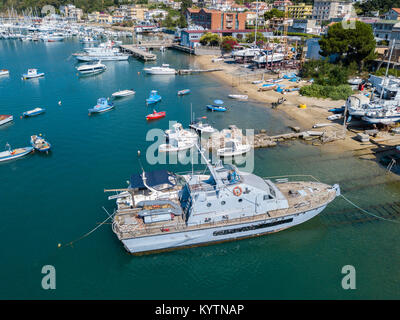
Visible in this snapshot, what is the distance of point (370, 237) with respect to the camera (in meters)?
27.3

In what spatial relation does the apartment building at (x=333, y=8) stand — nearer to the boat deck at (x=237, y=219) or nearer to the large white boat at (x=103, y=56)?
the large white boat at (x=103, y=56)

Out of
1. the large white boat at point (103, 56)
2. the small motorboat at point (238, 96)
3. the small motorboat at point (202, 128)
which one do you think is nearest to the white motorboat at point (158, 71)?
the large white boat at point (103, 56)

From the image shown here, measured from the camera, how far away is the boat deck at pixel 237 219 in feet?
79.6

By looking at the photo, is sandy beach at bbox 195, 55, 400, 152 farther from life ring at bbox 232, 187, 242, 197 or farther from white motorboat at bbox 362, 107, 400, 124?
life ring at bbox 232, 187, 242, 197

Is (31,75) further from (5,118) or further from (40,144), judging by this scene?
(40,144)

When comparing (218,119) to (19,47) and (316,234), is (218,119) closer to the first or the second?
(316,234)

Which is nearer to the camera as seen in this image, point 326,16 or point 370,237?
point 370,237

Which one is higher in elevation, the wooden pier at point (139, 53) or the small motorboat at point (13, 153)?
the wooden pier at point (139, 53)

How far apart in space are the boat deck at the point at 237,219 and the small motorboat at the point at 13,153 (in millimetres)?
23599

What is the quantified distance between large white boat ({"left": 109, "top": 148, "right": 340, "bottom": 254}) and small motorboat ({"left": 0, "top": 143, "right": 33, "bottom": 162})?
877 inches

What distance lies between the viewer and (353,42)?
68.4 metres

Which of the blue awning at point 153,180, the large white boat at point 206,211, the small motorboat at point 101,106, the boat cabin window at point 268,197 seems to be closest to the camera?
the large white boat at point 206,211

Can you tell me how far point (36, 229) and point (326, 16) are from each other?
166151mm
